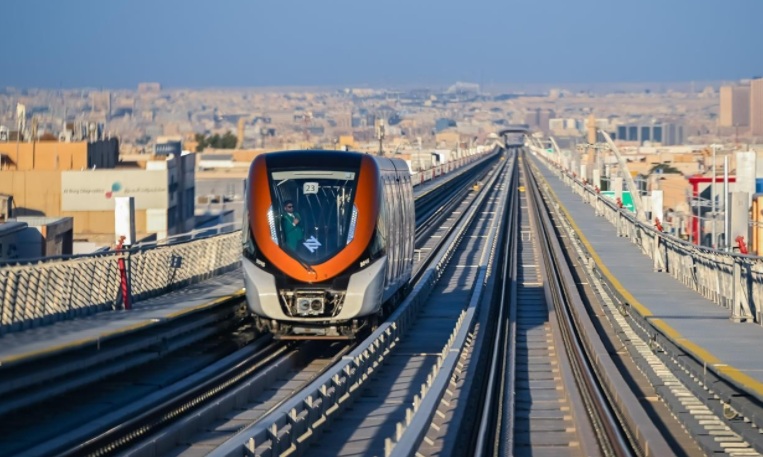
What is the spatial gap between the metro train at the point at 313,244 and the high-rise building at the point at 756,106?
425 ft

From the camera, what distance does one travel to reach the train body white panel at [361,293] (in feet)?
55.5

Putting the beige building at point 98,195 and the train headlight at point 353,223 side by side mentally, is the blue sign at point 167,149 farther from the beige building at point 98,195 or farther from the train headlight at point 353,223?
the train headlight at point 353,223

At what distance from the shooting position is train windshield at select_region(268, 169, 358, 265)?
1684cm

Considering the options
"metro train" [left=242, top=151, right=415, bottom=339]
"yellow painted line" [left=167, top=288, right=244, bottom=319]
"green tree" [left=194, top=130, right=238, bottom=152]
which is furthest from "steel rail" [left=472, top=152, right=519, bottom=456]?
"green tree" [left=194, top=130, right=238, bottom=152]

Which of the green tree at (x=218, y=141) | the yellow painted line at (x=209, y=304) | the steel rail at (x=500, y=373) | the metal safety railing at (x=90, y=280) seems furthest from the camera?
the green tree at (x=218, y=141)

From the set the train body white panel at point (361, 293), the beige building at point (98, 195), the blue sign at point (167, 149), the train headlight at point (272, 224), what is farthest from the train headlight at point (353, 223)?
the blue sign at point (167, 149)

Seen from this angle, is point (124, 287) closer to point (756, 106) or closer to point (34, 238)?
point (34, 238)

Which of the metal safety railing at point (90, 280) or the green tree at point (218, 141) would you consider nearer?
the metal safety railing at point (90, 280)

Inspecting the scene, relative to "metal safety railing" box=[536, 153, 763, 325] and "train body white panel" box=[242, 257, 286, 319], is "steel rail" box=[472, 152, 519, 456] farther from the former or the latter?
"metal safety railing" box=[536, 153, 763, 325]

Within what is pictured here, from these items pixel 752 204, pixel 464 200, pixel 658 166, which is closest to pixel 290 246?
pixel 752 204

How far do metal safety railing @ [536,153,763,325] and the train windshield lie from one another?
5014 mm

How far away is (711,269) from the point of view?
20000mm

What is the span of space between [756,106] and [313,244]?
509ft

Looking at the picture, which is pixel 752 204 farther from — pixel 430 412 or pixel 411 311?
pixel 430 412
